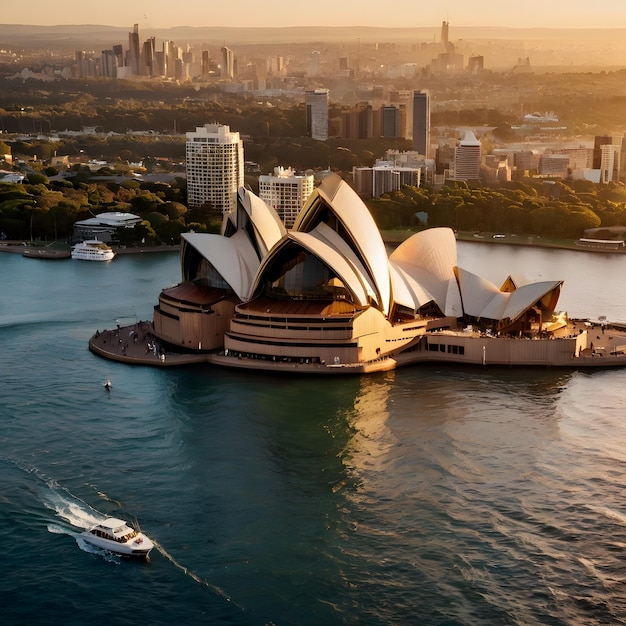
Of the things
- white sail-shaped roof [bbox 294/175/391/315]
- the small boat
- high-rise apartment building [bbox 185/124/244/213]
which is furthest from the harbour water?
high-rise apartment building [bbox 185/124/244/213]

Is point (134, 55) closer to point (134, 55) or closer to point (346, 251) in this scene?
point (134, 55)

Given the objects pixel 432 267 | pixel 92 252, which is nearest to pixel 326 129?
pixel 92 252

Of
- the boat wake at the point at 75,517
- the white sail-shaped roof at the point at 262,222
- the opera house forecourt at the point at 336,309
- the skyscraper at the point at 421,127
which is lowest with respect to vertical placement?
the boat wake at the point at 75,517

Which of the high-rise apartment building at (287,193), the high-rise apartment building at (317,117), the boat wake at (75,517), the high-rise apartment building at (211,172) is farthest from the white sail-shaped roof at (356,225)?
the high-rise apartment building at (317,117)

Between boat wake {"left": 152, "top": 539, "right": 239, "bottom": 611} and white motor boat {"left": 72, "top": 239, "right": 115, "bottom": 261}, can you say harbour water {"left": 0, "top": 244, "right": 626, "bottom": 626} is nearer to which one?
boat wake {"left": 152, "top": 539, "right": 239, "bottom": 611}

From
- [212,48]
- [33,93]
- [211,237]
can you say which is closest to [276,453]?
[211,237]

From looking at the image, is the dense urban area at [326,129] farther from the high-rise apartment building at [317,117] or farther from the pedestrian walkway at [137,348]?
the pedestrian walkway at [137,348]

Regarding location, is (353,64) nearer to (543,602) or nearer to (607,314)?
(607,314)
